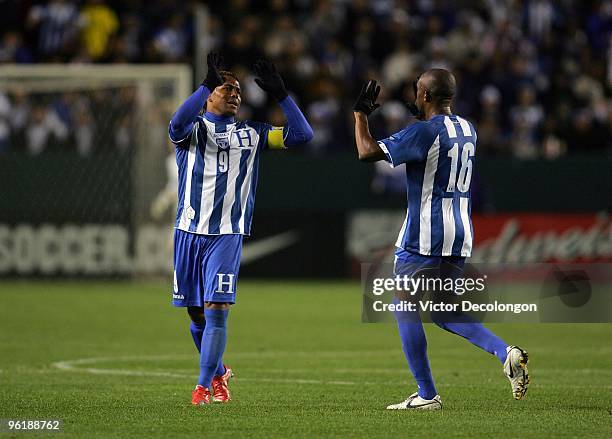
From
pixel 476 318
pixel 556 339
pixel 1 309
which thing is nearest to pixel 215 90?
pixel 476 318

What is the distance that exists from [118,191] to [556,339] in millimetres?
9317

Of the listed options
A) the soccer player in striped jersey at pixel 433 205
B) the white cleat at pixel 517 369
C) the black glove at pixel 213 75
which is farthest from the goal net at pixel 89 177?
the white cleat at pixel 517 369

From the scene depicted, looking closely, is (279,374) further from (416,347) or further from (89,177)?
(89,177)

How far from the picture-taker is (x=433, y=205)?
8438 mm

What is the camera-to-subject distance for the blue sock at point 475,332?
8.32 m

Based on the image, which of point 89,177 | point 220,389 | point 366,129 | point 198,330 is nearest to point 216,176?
point 198,330

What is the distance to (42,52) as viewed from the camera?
80.1 ft

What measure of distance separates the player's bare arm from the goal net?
525 inches

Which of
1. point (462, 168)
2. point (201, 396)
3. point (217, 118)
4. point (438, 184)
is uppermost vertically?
point (217, 118)

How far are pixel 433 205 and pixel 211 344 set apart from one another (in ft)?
5.72

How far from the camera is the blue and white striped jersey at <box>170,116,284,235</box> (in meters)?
8.93

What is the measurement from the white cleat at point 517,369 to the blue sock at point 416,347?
56 centimetres

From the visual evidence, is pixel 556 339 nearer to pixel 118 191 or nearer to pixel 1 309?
pixel 1 309

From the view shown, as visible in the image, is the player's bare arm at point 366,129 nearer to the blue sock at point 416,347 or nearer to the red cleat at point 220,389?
the blue sock at point 416,347
